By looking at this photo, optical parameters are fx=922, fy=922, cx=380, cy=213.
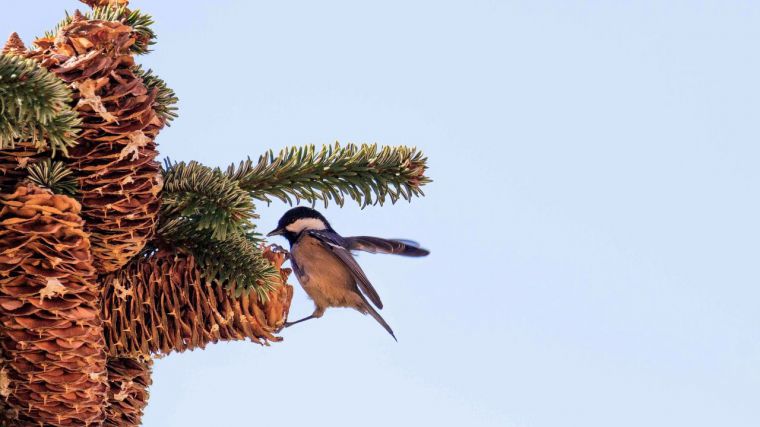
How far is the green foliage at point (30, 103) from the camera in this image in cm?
188

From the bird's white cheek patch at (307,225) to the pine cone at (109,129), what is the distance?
2.68 m

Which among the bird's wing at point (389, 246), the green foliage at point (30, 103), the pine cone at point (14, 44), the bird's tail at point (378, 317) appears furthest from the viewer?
the bird's tail at point (378, 317)

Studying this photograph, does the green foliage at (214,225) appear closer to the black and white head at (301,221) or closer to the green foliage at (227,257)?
the green foliage at (227,257)

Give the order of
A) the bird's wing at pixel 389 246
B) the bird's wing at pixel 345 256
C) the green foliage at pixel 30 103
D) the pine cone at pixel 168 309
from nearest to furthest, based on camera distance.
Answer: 1. the green foliage at pixel 30 103
2. the pine cone at pixel 168 309
3. the bird's wing at pixel 389 246
4. the bird's wing at pixel 345 256

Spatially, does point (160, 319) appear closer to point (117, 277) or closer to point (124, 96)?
point (117, 277)

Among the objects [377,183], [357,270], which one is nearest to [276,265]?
[377,183]

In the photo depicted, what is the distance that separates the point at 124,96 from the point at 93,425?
0.84m

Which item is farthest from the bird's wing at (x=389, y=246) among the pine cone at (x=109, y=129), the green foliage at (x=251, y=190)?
the pine cone at (x=109, y=129)

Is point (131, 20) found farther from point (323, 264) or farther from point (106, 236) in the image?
point (323, 264)

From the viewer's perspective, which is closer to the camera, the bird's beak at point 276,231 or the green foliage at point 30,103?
the green foliage at point 30,103

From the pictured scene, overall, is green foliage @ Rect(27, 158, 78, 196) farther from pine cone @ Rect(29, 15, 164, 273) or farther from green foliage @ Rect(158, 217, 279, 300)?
green foliage @ Rect(158, 217, 279, 300)

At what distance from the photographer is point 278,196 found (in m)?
2.62

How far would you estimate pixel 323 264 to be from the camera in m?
5.08

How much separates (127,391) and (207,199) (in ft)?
1.94
